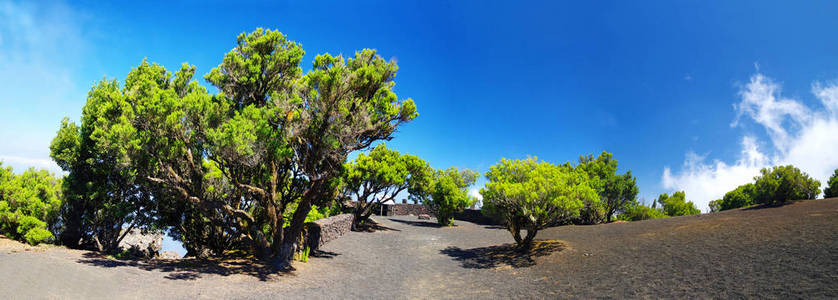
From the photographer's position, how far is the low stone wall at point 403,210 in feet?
156

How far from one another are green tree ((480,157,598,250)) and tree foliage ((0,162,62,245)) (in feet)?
63.0

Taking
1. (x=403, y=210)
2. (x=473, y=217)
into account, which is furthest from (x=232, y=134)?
(x=403, y=210)

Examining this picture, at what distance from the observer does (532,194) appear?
15.3 m

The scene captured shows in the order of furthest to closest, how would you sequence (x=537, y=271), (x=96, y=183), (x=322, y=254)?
(x=322, y=254) < (x=96, y=183) < (x=537, y=271)

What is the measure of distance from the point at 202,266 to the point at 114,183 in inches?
246

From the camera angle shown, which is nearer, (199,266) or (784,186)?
(199,266)

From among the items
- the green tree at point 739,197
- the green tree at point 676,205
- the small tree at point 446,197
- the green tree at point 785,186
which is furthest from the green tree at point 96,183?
the green tree at point 739,197

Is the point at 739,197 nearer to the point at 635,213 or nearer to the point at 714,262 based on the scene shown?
the point at 635,213

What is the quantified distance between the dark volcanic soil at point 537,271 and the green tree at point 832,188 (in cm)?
1629

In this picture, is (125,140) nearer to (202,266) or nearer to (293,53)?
(202,266)

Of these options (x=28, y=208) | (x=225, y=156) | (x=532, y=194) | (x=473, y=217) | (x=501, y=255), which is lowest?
(x=501, y=255)

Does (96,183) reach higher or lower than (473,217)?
higher

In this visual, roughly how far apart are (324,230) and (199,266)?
307 inches

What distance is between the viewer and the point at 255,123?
41.0 feet
